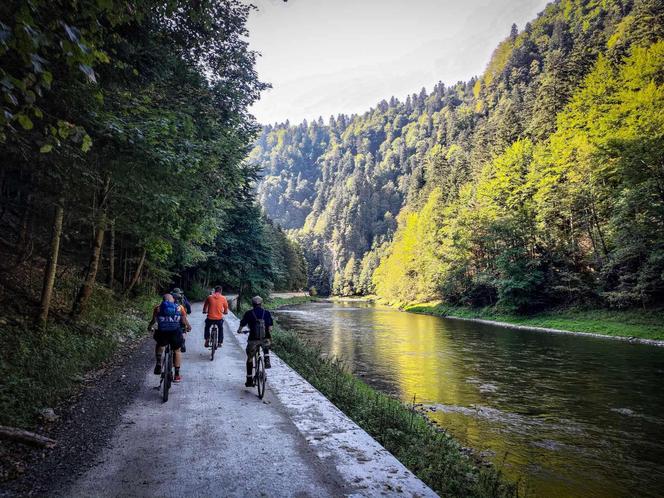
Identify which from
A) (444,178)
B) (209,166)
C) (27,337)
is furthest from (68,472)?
(444,178)

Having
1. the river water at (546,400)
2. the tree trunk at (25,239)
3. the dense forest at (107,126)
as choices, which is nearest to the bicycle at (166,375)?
the dense forest at (107,126)

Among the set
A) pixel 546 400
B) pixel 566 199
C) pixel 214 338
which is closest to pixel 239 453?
pixel 214 338

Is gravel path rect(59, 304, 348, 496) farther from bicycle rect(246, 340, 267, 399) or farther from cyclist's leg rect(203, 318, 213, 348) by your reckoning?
cyclist's leg rect(203, 318, 213, 348)

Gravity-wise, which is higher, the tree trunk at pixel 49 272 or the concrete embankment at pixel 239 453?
the tree trunk at pixel 49 272

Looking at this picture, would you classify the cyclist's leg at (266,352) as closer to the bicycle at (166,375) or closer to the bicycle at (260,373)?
the bicycle at (260,373)

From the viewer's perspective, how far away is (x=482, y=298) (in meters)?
44.4

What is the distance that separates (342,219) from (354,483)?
145592mm

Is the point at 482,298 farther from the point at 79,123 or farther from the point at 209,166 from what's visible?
the point at 79,123

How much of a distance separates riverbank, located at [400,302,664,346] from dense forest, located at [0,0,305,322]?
25.9 m

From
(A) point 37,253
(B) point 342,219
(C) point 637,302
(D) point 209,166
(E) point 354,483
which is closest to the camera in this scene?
(E) point 354,483

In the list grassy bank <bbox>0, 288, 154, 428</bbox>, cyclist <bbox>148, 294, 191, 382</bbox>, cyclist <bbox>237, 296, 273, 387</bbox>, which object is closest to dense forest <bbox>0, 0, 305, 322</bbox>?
grassy bank <bbox>0, 288, 154, 428</bbox>

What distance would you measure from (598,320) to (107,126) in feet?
108

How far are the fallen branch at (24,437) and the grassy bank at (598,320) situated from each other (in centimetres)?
2900

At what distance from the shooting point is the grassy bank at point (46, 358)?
5.86 meters
